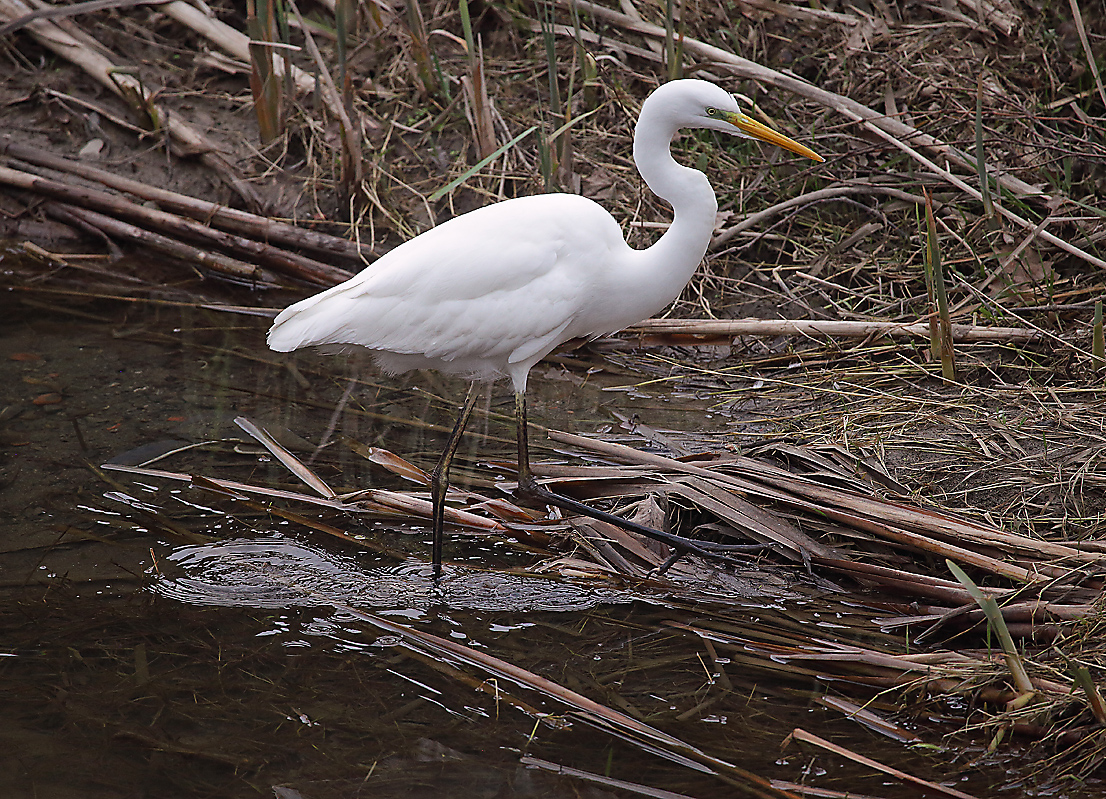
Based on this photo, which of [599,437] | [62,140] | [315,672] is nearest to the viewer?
[315,672]

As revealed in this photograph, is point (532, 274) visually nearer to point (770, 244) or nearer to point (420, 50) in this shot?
point (770, 244)

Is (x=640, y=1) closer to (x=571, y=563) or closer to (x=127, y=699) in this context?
(x=571, y=563)

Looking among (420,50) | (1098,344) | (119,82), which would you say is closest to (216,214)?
(119,82)

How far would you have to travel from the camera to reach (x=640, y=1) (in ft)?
22.5

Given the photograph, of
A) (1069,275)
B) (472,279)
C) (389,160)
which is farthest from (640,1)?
(472,279)

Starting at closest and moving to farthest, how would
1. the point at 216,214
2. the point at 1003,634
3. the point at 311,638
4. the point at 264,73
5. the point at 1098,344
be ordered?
the point at 1003,634, the point at 311,638, the point at 1098,344, the point at 216,214, the point at 264,73

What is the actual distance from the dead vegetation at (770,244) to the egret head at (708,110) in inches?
37.5

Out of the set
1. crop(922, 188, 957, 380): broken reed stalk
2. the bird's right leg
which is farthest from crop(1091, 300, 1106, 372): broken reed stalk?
the bird's right leg

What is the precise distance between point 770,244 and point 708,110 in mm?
2288

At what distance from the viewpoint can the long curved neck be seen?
3730 mm

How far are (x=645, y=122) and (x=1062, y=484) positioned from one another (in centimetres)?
195

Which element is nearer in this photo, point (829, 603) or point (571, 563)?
point (829, 603)

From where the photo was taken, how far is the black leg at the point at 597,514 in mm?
3791

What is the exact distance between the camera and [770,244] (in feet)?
19.4
